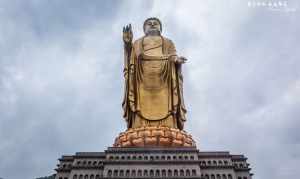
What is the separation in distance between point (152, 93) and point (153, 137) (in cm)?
408

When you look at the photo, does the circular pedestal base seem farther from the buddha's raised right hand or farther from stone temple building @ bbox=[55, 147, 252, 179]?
the buddha's raised right hand

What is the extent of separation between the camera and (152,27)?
86.9 feet

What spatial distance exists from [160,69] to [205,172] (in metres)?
8.67

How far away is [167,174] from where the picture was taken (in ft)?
55.6

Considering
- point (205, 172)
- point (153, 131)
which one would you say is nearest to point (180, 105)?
point (153, 131)

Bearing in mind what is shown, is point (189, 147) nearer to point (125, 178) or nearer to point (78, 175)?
point (125, 178)

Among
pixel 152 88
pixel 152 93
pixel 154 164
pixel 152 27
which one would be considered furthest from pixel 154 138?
pixel 152 27

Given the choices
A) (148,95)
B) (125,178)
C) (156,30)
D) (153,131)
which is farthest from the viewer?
(156,30)

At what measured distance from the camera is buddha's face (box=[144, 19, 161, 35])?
26312 mm

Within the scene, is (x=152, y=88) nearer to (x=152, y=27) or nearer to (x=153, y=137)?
(x=153, y=137)

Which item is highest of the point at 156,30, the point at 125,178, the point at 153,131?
the point at 156,30

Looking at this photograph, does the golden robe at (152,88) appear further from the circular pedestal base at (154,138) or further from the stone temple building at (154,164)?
the stone temple building at (154,164)

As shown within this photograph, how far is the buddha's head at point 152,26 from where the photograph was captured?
26.3m

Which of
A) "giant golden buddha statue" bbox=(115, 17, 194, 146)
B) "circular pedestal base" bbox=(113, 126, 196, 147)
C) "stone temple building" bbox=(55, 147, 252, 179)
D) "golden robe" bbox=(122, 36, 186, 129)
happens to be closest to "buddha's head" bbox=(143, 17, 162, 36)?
"giant golden buddha statue" bbox=(115, 17, 194, 146)
